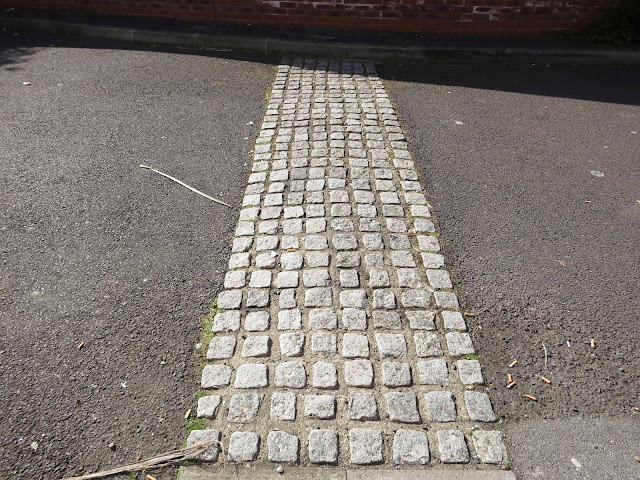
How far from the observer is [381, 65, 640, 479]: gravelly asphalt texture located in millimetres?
2969

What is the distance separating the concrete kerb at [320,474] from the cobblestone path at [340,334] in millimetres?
47

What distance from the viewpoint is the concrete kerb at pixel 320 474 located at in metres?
2.47

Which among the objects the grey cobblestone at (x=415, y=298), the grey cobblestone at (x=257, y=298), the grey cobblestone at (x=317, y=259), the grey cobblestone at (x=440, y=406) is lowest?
the grey cobblestone at (x=440, y=406)

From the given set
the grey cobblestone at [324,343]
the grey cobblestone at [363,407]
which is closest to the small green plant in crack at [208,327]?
the grey cobblestone at [324,343]

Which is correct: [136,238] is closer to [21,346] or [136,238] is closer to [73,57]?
[21,346]

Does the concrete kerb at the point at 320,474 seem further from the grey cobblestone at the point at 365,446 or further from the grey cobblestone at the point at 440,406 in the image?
the grey cobblestone at the point at 440,406

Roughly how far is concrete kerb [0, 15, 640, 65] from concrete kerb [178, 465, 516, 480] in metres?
7.05

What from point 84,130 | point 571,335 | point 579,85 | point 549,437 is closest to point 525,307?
point 571,335

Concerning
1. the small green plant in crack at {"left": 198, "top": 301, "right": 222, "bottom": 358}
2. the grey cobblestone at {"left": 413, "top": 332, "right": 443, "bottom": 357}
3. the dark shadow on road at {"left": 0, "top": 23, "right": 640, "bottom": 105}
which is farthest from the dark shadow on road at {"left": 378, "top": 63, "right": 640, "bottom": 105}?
the small green plant in crack at {"left": 198, "top": 301, "right": 222, "bottom": 358}

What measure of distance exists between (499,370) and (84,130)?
476 centimetres

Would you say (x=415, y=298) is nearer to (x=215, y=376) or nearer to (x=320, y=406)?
(x=320, y=406)

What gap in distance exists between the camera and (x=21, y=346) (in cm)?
308

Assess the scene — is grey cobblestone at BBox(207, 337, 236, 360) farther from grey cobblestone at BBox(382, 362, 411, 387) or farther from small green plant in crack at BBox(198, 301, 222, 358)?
grey cobblestone at BBox(382, 362, 411, 387)

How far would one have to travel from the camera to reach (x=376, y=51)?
8.42 meters
